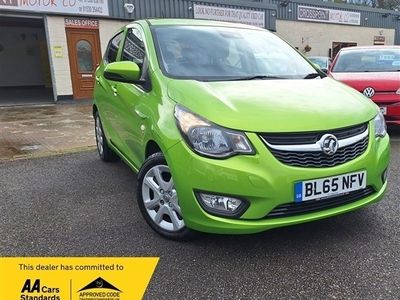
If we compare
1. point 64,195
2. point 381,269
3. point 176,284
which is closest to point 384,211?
point 381,269

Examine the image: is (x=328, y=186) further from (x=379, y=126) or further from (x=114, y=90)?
(x=114, y=90)

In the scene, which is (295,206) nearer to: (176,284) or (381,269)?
(381,269)

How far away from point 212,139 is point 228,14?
556 inches

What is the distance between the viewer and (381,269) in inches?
99.3

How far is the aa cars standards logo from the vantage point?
2.20m

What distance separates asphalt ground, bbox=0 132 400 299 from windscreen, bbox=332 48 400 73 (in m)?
3.54

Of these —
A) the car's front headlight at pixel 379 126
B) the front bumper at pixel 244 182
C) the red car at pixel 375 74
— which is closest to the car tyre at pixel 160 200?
the front bumper at pixel 244 182

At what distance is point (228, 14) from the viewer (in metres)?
15.6

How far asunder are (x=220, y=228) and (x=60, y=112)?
907cm

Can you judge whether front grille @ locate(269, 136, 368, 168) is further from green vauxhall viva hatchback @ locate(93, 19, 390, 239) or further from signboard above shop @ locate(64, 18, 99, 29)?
signboard above shop @ locate(64, 18, 99, 29)

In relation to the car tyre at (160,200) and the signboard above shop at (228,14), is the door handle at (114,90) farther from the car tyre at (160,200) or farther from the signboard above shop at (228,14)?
the signboard above shop at (228,14)

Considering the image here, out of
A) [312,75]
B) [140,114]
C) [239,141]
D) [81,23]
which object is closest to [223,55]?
[312,75]

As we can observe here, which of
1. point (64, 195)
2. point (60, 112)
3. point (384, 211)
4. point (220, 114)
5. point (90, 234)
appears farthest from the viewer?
point (60, 112)

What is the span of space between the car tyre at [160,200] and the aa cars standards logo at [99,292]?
719 millimetres
